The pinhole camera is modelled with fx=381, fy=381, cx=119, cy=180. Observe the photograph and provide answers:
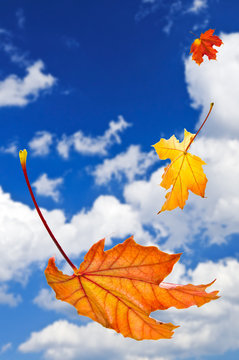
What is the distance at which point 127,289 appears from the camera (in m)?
1.03

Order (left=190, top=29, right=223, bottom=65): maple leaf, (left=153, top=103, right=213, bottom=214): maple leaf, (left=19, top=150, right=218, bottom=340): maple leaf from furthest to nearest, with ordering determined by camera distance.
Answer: (left=190, top=29, right=223, bottom=65): maple leaf
(left=153, top=103, right=213, bottom=214): maple leaf
(left=19, top=150, right=218, bottom=340): maple leaf

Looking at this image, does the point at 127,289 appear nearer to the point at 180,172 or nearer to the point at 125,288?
the point at 125,288

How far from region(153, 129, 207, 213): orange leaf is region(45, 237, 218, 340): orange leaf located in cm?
72

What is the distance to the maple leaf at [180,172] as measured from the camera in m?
1.79

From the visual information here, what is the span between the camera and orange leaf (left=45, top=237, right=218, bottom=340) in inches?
37.4

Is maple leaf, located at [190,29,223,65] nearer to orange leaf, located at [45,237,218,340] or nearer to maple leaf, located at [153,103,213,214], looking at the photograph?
maple leaf, located at [153,103,213,214]

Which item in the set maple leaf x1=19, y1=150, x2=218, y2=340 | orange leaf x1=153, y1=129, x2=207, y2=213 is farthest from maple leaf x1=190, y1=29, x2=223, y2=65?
maple leaf x1=19, y1=150, x2=218, y2=340

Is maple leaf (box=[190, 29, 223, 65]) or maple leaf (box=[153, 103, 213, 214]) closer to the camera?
maple leaf (box=[153, 103, 213, 214])

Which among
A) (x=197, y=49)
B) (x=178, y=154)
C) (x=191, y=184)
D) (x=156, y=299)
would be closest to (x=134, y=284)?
(x=156, y=299)

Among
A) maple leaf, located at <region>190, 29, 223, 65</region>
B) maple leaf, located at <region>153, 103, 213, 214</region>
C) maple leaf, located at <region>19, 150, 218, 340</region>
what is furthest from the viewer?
maple leaf, located at <region>190, 29, 223, 65</region>

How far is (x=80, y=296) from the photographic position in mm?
987

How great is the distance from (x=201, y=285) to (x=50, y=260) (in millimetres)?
389

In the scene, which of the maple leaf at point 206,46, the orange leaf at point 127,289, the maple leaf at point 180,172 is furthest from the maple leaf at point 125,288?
the maple leaf at point 206,46

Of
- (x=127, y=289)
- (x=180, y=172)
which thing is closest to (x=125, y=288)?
(x=127, y=289)
